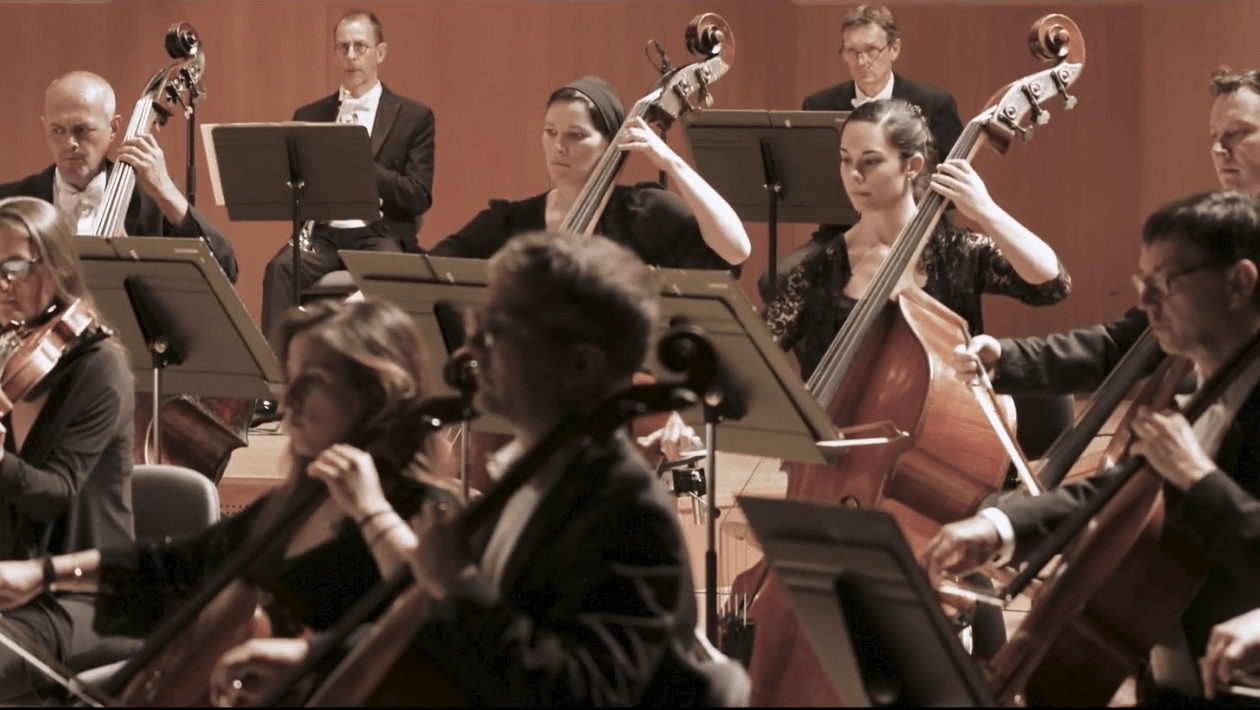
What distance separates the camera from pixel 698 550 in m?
4.54

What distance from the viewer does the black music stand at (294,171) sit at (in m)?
5.46

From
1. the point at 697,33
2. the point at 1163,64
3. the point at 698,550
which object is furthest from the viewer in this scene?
the point at 1163,64

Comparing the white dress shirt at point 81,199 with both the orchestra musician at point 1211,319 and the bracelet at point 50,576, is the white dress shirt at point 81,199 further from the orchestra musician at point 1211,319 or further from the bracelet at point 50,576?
the orchestra musician at point 1211,319

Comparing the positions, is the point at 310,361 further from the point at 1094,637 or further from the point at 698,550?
the point at 698,550

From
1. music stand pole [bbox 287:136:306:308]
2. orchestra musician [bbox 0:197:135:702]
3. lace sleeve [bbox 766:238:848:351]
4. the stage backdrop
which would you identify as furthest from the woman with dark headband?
the stage backdrop

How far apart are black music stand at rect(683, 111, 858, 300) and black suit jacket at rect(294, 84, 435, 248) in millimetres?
2037

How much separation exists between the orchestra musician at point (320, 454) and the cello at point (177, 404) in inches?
69.7

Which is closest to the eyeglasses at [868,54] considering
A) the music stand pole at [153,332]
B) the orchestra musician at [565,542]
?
the music stand pole at [153,332]

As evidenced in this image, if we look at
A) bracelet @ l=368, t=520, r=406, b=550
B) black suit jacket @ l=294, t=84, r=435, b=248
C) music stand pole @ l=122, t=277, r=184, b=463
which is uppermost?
bracelet @ l=368, t=520, r=406, b=550

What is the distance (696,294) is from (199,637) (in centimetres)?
100

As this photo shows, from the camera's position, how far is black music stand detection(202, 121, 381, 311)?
5.46m

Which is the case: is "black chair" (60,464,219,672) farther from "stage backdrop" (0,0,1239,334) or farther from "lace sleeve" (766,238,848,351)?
"stage backdrop" (0,0,1239,334)

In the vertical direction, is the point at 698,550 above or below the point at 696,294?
below

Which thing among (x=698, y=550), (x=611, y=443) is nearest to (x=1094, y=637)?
(x=611, y=443)
